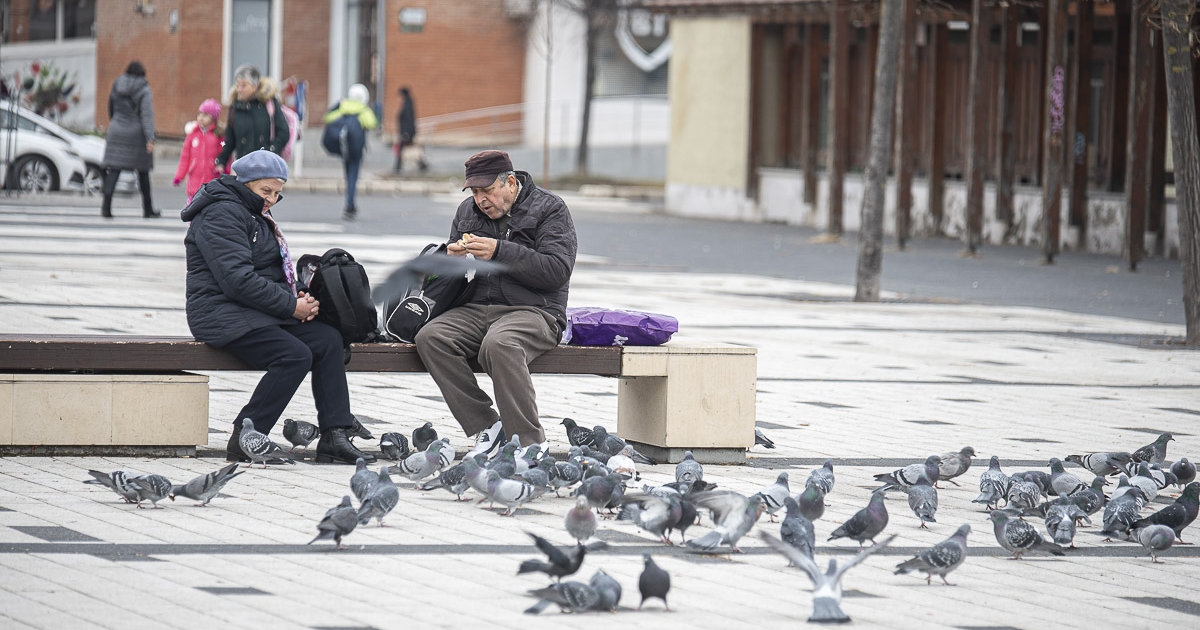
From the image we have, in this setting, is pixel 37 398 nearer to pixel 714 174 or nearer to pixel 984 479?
pixel 984 479

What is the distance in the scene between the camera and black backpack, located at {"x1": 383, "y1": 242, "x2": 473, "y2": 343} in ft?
28.3

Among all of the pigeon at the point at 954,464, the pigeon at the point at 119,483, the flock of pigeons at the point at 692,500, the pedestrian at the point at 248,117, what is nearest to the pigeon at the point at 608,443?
the flock of pigeons at the point at 692,500

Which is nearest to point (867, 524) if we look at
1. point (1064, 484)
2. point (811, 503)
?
point (811, 503)

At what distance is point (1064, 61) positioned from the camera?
2345 cm

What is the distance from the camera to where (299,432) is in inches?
336

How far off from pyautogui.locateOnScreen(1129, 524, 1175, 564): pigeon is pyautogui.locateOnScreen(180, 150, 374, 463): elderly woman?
12.2ft

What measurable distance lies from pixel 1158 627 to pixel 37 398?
5172 mm

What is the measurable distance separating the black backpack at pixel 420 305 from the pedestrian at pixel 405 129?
32.1 meters

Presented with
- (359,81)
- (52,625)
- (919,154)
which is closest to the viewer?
(52,625)

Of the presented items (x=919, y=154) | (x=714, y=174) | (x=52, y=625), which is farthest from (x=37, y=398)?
(x=714, y=174)

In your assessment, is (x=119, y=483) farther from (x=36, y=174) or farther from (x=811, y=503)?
(x=36, y=174)

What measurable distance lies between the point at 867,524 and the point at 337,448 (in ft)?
9.67

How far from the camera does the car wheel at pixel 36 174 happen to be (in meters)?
27.5

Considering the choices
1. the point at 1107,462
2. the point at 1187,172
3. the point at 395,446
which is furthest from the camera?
the point at 1187,172
